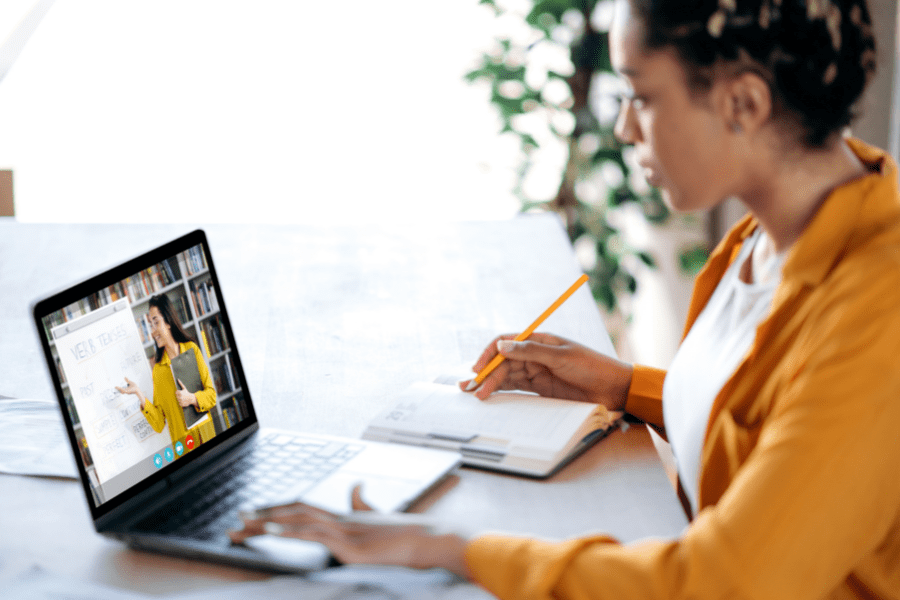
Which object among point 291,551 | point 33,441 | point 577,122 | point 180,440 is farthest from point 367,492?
point 577,122

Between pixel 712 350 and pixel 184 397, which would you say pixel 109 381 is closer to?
pixel 184 397

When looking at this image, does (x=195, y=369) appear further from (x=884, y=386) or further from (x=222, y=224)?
(x=222, y=224)

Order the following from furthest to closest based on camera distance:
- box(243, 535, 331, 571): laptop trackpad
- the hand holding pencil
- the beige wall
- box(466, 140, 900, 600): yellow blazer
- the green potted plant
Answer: the green potted plant, the beige wall, the hand holding pencil, box(243, 535, 331, 571): laptop trackpad, box(466, 140, 900, 600): yellow blazer

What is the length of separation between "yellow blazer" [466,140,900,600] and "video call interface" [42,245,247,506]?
0.34 metres

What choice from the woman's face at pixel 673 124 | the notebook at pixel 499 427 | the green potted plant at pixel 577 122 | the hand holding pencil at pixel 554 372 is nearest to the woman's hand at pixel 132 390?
the notebook at pixel 499 427

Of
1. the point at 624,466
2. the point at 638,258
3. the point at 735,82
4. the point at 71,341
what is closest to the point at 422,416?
the point at 624,466

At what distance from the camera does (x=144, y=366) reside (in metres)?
0.83

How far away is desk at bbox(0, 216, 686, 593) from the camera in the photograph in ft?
2.62

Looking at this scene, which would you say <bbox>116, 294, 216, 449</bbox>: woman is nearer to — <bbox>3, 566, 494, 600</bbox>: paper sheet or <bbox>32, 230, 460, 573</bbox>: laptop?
<bbox>32, 230, 460, 573</bbox>: laptop

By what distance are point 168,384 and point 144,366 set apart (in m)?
0.03

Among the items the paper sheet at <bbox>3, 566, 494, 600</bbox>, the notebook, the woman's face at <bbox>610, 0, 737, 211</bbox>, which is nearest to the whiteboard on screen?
the paper sheet at <bbox>3, 566, 494, 600</bbox>

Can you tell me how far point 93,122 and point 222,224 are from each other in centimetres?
106

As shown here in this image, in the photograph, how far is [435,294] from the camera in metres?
1.46

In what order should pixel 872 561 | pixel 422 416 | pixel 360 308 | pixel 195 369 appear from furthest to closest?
pixel 360 308 < pixel 422 416 < pixel 195 369 < pixel 872 561
